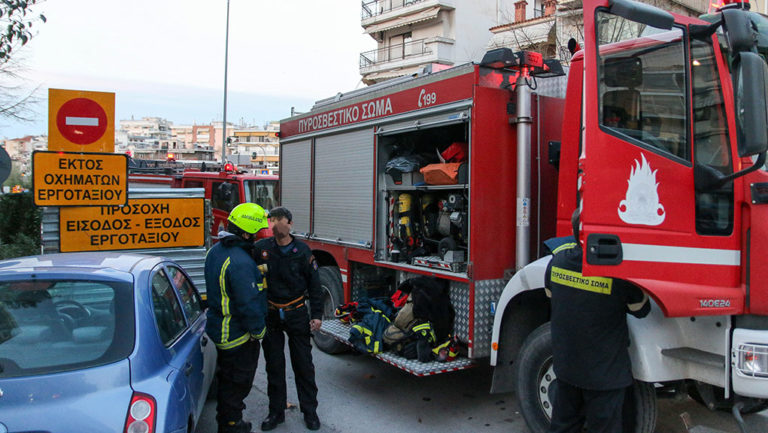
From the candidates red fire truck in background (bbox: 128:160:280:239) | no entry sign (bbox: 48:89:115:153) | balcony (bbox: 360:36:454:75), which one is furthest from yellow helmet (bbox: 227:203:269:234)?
balcony (bbox: 360:36:454:75)

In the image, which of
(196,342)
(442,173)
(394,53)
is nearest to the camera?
(196,342)

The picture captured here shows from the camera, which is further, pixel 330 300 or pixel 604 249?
pixel 330 300

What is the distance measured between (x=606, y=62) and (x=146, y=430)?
3.16 m

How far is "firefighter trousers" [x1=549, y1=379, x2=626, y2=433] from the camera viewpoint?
3.18m

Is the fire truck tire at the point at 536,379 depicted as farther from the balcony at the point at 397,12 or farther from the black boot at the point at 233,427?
the balcony at the point at 397,12

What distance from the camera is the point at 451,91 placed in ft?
16.2

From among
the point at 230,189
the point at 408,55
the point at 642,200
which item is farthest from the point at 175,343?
the point at 408,55

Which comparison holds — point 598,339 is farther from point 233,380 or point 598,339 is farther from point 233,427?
point 233,427

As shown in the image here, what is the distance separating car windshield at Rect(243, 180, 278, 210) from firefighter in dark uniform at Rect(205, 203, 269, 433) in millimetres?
6883

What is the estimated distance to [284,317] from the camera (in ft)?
15.5

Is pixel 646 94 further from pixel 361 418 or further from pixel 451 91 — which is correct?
pixel 361 418

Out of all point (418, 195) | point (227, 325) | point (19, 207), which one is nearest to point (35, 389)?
point (227, 325)

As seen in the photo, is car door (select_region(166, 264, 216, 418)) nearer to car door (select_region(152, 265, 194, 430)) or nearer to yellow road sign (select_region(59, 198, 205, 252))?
car door (select_region(152, 265, 194, 430))

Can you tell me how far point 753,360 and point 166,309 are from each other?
3.39 meters
